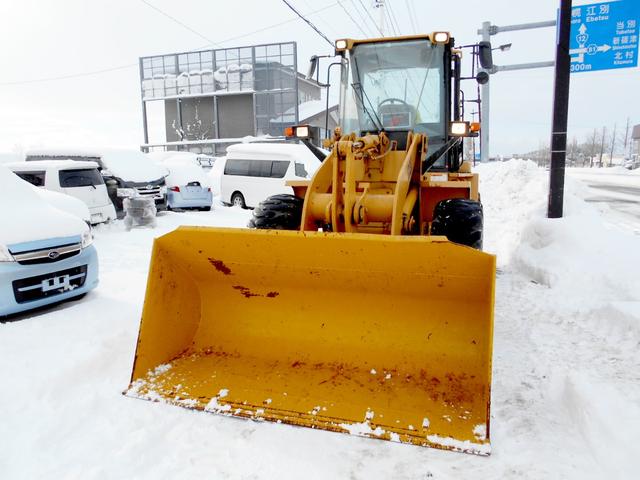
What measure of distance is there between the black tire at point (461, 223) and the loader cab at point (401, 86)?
100 centimetres

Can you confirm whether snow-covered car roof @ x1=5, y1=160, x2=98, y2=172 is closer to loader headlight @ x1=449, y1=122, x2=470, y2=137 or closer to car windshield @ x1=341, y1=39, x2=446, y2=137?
car windshield @ x1=341, y1=39, x2=446, y2=137

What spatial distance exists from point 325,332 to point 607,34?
14.2 meters

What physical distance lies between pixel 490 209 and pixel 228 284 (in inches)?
384

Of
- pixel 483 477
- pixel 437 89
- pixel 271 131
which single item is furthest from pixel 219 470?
Result: pixel 271 131

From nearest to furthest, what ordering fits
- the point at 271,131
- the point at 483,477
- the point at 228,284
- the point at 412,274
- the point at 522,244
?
1. the point at 483,477
2. the point at 412,274
3. the point at 228,284
4. the point at 522,244
5. the point at 271,131

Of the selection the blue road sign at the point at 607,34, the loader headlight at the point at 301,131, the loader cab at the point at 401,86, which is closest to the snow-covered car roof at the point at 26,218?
the loader headlight at the point at 301,131

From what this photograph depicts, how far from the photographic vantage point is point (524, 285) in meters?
6.01

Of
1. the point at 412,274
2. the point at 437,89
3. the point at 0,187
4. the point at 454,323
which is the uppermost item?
the point at 437,89

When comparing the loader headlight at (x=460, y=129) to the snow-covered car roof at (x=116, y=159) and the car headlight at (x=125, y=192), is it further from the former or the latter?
the snow-covered car roof at (x=116, y=159)

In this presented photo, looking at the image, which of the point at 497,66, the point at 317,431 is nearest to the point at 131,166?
the point at 317,431

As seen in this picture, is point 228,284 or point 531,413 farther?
point 228,284

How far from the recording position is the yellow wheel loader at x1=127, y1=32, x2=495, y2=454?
9.94 ft

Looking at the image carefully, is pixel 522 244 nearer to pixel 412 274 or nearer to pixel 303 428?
pixel 412 274

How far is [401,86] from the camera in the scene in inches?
211
